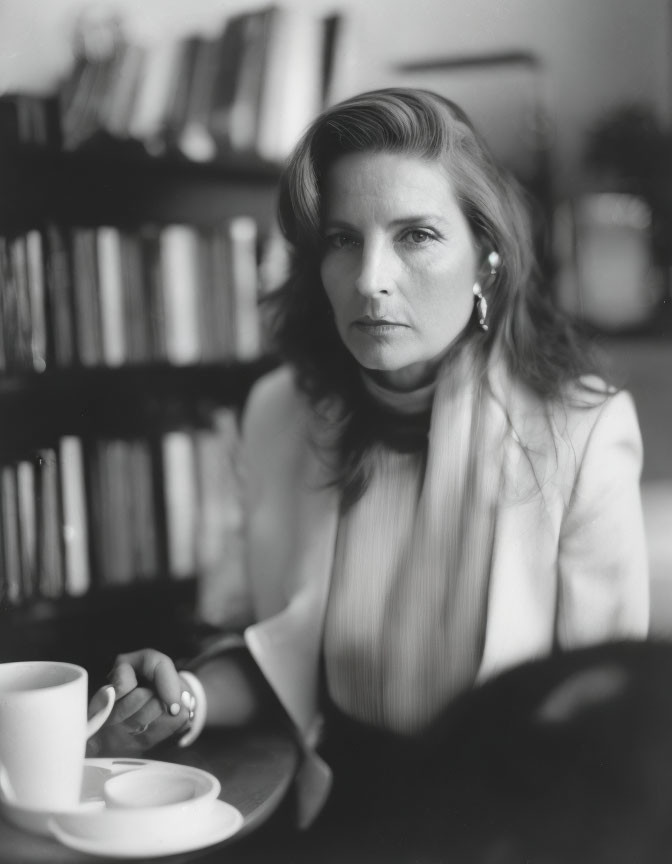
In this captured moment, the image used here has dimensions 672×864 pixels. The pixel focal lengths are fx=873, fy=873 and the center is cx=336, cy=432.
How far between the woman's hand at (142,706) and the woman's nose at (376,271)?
0.43m

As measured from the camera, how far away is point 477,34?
3.17 feet

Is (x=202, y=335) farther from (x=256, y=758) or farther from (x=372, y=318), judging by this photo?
(x=256, y=758)

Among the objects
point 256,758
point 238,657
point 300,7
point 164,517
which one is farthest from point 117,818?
point 300,7

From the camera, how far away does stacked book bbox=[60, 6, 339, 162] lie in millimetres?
1073

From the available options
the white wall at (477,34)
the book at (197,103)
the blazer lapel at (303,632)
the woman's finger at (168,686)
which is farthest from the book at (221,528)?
the white wall at (477,34)

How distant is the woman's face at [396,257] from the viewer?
838 millimetres

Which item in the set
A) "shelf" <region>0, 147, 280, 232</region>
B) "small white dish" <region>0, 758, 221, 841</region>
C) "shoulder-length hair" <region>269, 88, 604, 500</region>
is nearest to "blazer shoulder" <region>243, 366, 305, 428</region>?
"shoulder-length hair" <region>269, 88, 604, 500</region>

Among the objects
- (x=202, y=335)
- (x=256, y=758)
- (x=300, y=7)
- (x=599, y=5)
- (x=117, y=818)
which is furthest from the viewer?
(x=202, y=335)

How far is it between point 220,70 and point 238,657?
28.8 inches

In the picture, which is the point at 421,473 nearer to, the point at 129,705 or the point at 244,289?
A: the point at 129,705

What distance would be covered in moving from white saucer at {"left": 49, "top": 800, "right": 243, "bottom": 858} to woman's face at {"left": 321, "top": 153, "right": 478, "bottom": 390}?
0.46 meters

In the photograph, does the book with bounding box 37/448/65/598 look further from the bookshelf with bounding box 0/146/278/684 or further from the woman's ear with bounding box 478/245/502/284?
the woman's ear with bounding box 478/245/502/284

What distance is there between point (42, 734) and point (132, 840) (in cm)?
11

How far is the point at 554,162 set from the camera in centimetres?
108
